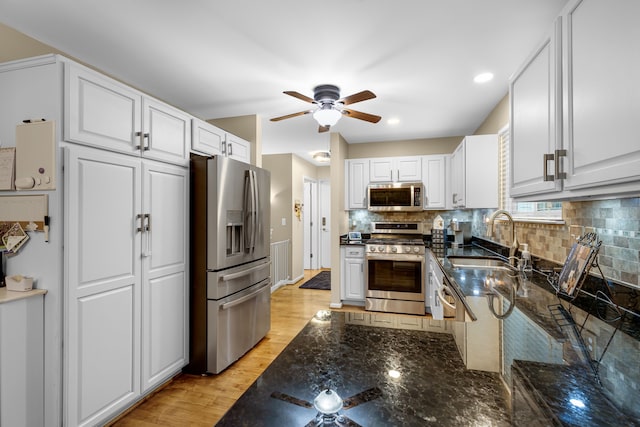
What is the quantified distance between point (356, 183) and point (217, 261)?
8.43 feet

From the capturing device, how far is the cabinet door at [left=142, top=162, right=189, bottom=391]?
→ 204cm

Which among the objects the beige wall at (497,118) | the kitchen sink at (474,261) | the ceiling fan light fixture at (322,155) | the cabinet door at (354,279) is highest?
the ceiling fan light fixture at (322,155)

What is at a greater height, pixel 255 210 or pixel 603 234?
pixel 255 210

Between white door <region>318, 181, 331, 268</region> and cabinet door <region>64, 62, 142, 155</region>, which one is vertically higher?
cabinet door <region>64, 62, 142, 155</region>

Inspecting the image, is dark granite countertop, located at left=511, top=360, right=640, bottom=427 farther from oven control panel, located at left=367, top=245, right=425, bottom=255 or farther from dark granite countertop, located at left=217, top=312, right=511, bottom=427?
oven control panel, located at left=367, top=245, right=425, bottom=255

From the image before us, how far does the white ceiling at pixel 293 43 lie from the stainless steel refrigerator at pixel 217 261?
74 centimetres

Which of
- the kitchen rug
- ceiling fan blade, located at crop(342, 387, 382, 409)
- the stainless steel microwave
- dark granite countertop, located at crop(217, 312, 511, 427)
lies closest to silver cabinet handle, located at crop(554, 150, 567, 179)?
dark granite countertop, located at crop(217, 312, 511, 427)

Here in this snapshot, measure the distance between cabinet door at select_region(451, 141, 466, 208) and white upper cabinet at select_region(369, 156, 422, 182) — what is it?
18.3 inches

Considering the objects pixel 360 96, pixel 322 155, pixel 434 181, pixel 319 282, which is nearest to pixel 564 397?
pixel 360 96

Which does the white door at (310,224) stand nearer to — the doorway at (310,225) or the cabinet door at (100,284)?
the doorway at (310,225)

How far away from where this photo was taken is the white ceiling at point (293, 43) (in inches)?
64.4

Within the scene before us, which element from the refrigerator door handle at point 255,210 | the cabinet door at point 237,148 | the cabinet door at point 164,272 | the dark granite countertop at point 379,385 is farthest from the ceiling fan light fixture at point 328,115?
the dark granite countertop at point 379,385

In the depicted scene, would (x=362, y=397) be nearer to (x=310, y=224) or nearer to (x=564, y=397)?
(x=564, y=397)

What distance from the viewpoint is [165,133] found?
2199mm
